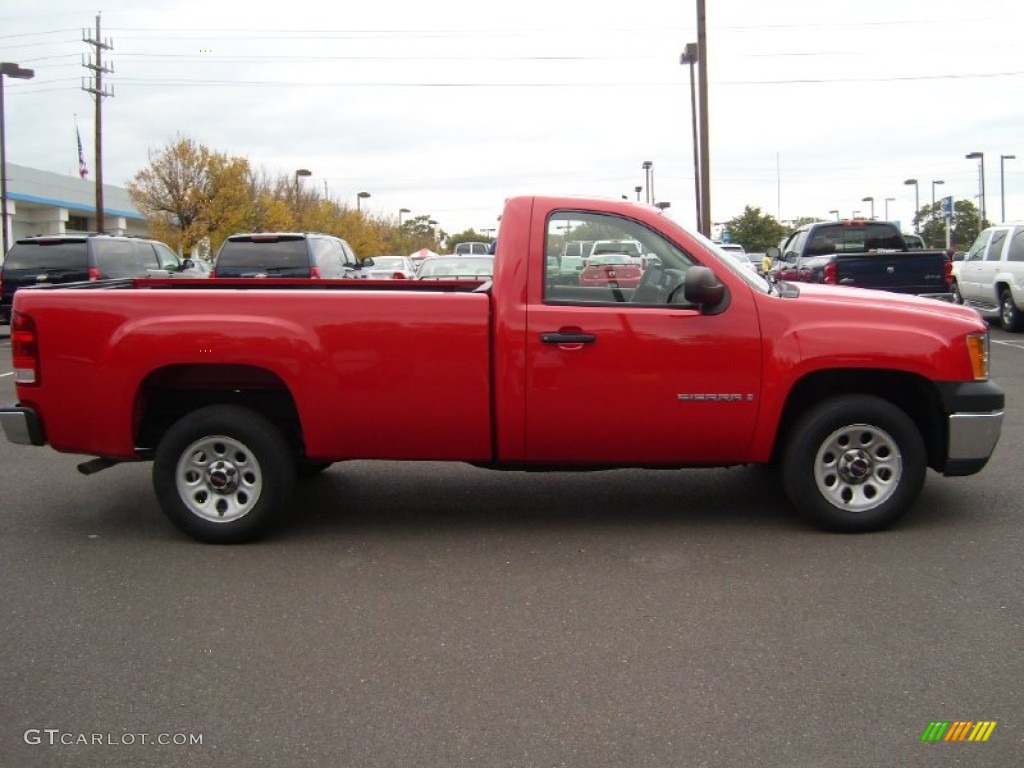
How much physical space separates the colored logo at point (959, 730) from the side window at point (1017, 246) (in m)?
15.9

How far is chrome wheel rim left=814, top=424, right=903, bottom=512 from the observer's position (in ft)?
19.4

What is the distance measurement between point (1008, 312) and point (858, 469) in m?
13.9

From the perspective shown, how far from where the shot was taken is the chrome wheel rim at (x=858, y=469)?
591cm

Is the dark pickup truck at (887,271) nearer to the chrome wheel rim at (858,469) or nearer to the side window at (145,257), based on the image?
the chrome wheel rim at (858,469)

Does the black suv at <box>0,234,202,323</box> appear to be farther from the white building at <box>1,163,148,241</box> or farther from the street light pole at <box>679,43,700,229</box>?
the white building at <box>1,163,148,241</box>

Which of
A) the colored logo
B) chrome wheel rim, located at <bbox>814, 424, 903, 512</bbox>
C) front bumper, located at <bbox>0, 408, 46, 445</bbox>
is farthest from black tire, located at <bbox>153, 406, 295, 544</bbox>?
the colored logo

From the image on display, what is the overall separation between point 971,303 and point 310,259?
12.4 meters

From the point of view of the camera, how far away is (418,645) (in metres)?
4.46

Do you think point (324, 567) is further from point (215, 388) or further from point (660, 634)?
point (660, 634)

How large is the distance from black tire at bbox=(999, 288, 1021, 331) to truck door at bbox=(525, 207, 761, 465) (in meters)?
13.9

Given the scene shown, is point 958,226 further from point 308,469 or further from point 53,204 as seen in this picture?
point 308,469

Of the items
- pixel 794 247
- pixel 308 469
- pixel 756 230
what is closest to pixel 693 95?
pixel 794 247

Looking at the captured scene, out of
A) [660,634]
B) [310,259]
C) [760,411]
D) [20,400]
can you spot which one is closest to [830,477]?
[760,411]

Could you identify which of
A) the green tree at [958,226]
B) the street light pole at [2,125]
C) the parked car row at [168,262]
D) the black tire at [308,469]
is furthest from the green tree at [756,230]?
the black tire at [308,469]
